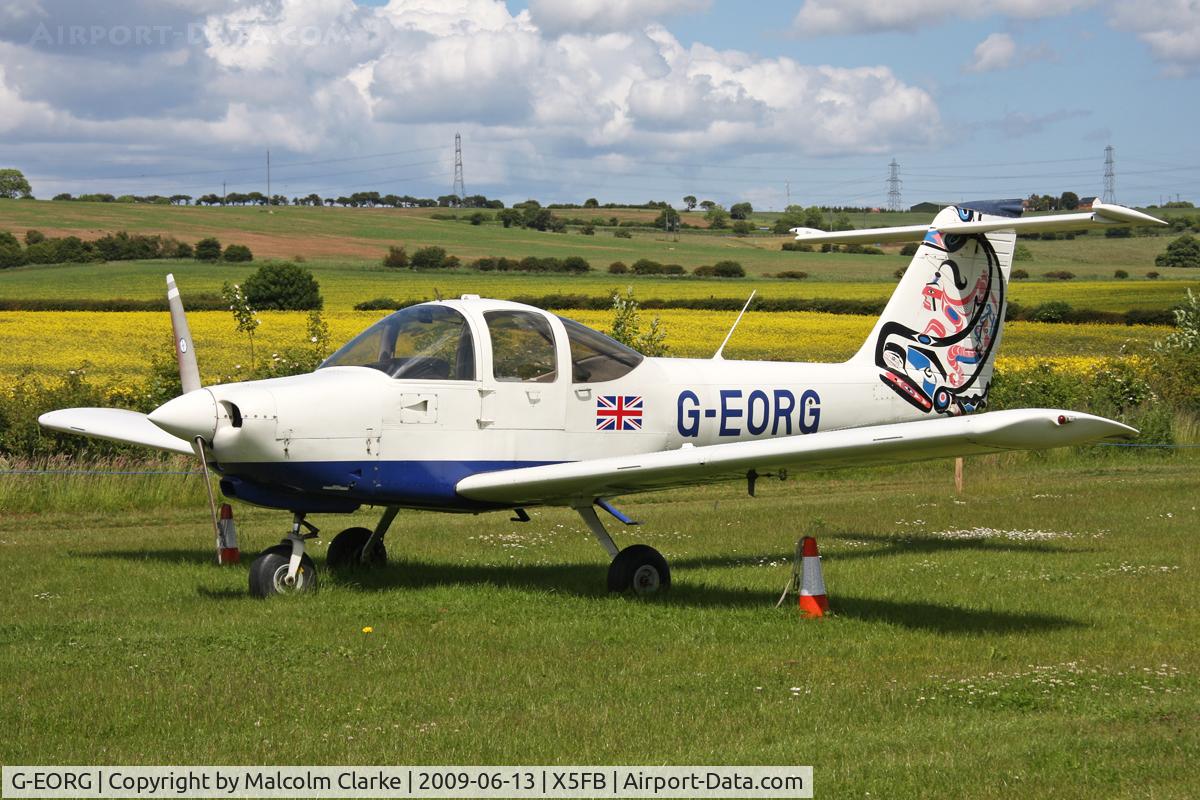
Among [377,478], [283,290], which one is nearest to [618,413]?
[377,478]

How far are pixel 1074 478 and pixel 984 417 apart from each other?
14.1 meters

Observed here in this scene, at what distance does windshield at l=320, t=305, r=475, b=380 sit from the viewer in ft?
34.7

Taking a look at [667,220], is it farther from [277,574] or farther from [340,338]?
[277,574]

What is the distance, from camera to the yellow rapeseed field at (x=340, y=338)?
32969mm

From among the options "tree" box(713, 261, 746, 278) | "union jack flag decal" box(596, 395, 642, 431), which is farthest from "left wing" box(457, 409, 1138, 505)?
"tree" box(713, 261, 746, 278)

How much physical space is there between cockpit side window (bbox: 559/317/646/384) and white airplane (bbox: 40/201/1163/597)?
1cm

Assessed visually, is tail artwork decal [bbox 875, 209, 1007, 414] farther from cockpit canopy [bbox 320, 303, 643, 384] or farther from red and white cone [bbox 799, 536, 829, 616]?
red and white cone [bbox 799, 536, 829, 616]

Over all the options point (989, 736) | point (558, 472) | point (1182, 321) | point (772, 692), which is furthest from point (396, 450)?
point (1182, 321)

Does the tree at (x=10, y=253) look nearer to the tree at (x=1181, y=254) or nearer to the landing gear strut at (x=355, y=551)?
the landing gear strut at (x=355, y=551)

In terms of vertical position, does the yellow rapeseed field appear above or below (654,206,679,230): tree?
below

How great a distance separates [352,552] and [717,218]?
3622 inches

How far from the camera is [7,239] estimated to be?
202 ft

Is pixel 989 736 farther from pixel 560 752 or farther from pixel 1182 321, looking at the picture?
pixel 1182 321

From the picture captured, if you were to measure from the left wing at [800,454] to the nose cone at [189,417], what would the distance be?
1911 mm
